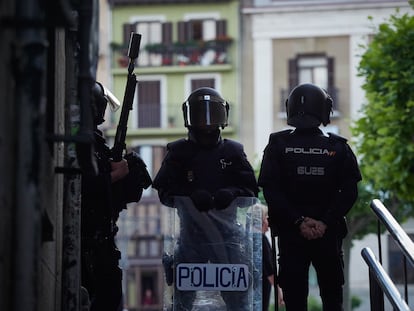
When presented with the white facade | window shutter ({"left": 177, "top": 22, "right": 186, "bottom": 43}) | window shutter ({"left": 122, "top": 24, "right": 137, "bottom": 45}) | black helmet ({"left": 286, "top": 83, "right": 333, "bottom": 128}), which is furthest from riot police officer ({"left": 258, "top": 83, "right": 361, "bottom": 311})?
window shutter ({"left": 122, "top": 24, "right": 137, "bottom": 45})

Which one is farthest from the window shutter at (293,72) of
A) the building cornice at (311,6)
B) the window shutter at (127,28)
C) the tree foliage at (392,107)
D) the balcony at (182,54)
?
the tree foliage at (392,107)

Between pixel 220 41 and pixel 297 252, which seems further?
pixel 220 41

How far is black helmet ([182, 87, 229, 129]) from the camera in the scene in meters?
7.61

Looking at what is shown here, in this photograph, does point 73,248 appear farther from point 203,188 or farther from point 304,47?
point 304,47

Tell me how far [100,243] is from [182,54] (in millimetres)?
47427

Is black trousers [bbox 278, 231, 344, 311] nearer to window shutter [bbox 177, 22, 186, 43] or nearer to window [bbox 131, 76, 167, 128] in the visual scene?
window [bbox 131, 76, 167, 128]

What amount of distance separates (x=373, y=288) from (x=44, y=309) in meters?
2.72

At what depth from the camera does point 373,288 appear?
25.5 feet

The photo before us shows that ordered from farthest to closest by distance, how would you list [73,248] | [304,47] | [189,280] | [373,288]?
[304,47] → [373,288] → [189,280] → [73,248]

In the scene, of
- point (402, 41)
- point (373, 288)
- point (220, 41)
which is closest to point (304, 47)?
point (220, 41)

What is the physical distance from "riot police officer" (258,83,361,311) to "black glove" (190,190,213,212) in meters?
0.39

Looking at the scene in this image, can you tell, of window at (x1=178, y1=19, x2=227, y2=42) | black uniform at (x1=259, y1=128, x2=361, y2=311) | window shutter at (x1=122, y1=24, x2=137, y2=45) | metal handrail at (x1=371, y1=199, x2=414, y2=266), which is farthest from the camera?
window shutter at (x1=122, y1=24, x2=137, y2=45)

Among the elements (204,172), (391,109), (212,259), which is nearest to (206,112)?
(204,172)

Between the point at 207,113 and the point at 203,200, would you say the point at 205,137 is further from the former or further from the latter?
the point at 203,200
